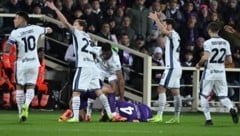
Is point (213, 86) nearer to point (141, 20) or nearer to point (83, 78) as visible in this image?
point (83, 78)

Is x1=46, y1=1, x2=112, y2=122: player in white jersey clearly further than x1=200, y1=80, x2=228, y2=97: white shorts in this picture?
Yes

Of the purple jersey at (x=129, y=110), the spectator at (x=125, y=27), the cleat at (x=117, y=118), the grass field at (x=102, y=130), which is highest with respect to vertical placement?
the spectator at (x=125, y=27)

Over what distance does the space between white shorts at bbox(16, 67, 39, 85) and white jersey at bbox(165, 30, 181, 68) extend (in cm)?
308

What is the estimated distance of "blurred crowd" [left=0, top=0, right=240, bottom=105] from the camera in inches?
1030

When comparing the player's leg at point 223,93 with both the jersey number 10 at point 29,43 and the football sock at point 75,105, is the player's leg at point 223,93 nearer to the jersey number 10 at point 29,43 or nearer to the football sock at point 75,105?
the football sock at point 75,105

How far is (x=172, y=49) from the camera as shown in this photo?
776 inches

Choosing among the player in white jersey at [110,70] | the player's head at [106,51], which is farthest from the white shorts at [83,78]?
the player's head at [106,51]

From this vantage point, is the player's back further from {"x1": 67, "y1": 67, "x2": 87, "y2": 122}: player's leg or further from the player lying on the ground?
{"x1": 67, "y1": 67, "x2": 87, "y2": 122}: player's leg

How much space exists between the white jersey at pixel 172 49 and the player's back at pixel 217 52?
1.53 m

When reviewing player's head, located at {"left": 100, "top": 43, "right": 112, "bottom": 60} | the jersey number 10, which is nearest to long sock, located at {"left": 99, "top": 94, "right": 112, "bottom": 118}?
player's head, located at {"left": 100, "top": 43, "right": 112, "bottom": 60}

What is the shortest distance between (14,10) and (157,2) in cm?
464

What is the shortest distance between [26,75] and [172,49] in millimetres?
3345

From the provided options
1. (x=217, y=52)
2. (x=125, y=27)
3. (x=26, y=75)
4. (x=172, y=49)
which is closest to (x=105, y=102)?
(x=26, y=75)

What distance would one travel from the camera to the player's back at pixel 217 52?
1811 centimetres
